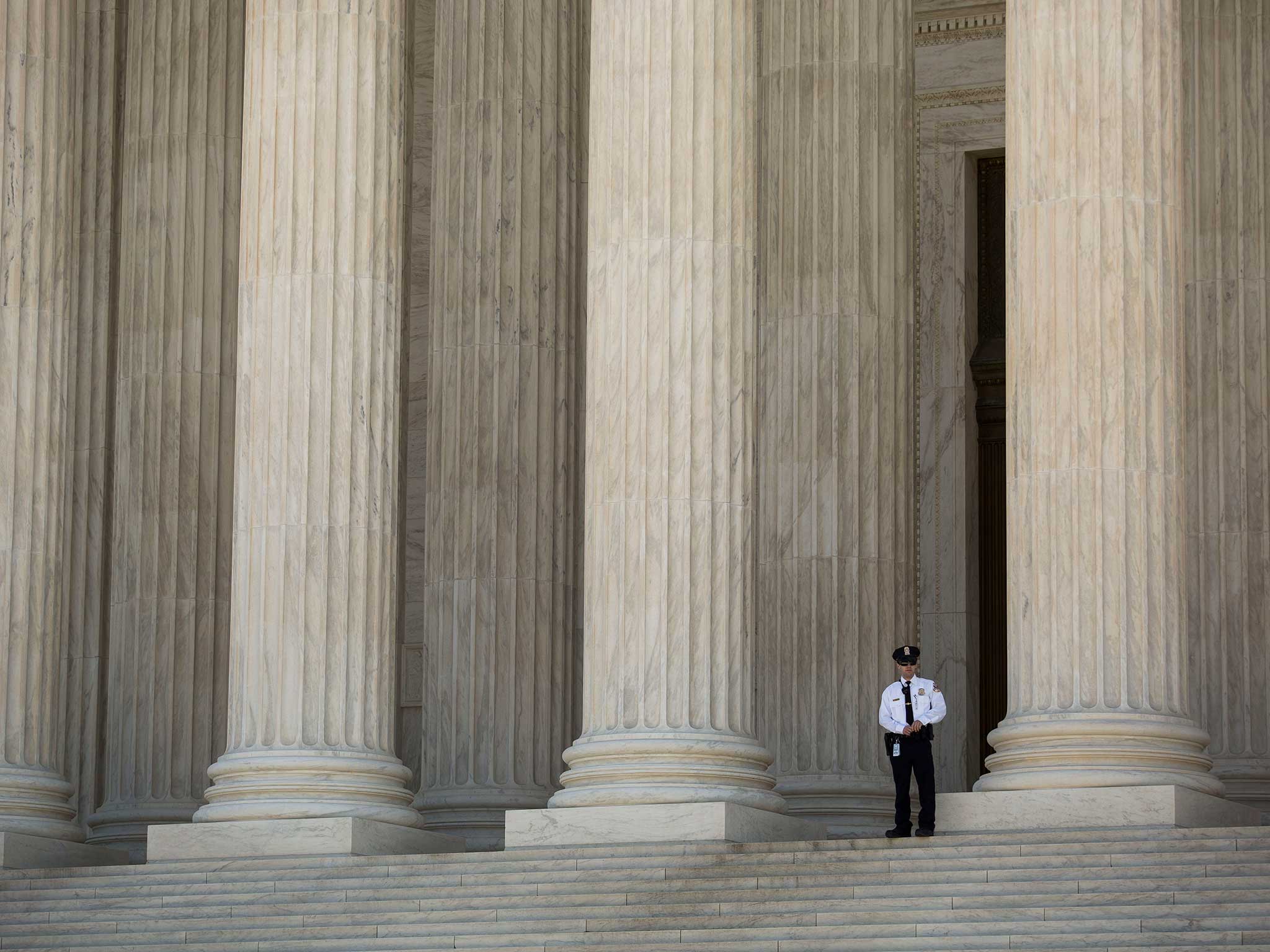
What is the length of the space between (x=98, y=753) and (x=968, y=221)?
38748mm

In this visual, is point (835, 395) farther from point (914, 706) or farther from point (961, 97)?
point (961, 97)

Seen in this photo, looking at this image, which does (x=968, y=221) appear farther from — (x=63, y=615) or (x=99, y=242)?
(x=63, y=615)

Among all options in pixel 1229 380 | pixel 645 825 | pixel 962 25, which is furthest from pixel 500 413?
pixel 962 25

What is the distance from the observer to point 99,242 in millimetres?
91125

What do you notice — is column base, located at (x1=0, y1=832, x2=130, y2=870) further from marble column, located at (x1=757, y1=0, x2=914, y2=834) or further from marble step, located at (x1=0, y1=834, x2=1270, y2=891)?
marble column, located at (x1=757, y1=0, x2=914, y2=834)

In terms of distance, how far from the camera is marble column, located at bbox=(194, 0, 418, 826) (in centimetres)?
6762

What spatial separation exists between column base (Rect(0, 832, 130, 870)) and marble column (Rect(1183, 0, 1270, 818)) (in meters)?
32.7

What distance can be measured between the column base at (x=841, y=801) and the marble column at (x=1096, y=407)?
12133mm

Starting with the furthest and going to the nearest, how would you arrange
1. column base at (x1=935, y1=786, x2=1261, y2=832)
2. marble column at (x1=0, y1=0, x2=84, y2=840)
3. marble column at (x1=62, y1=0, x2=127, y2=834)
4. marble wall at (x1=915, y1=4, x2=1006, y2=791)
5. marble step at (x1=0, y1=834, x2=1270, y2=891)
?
marble wall at (x1=915, y1=4, x2=1006, y2=791)
marble column at (x1=62, y1=0, x2=127, y2=834)
marble column at (x1=0, y1=0, x2=84, y2=840)
column base at (x1=935, y1=786, x2=1261, y2=832)
marble step at (x1=0, y1=834, x2=1270, y2=891)

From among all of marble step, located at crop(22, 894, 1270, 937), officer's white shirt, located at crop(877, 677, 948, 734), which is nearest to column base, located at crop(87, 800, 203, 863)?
marble step, located at crop(22, 894, 1270, 937)

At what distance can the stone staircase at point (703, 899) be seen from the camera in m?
52.0

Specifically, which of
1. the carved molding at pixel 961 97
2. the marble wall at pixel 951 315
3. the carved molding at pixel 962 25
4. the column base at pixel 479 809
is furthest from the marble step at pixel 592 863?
the carved molding at pixel 962 25

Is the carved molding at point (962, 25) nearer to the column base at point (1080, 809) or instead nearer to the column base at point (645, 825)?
the column base at point (645, 825)

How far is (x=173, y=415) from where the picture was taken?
83062mm
